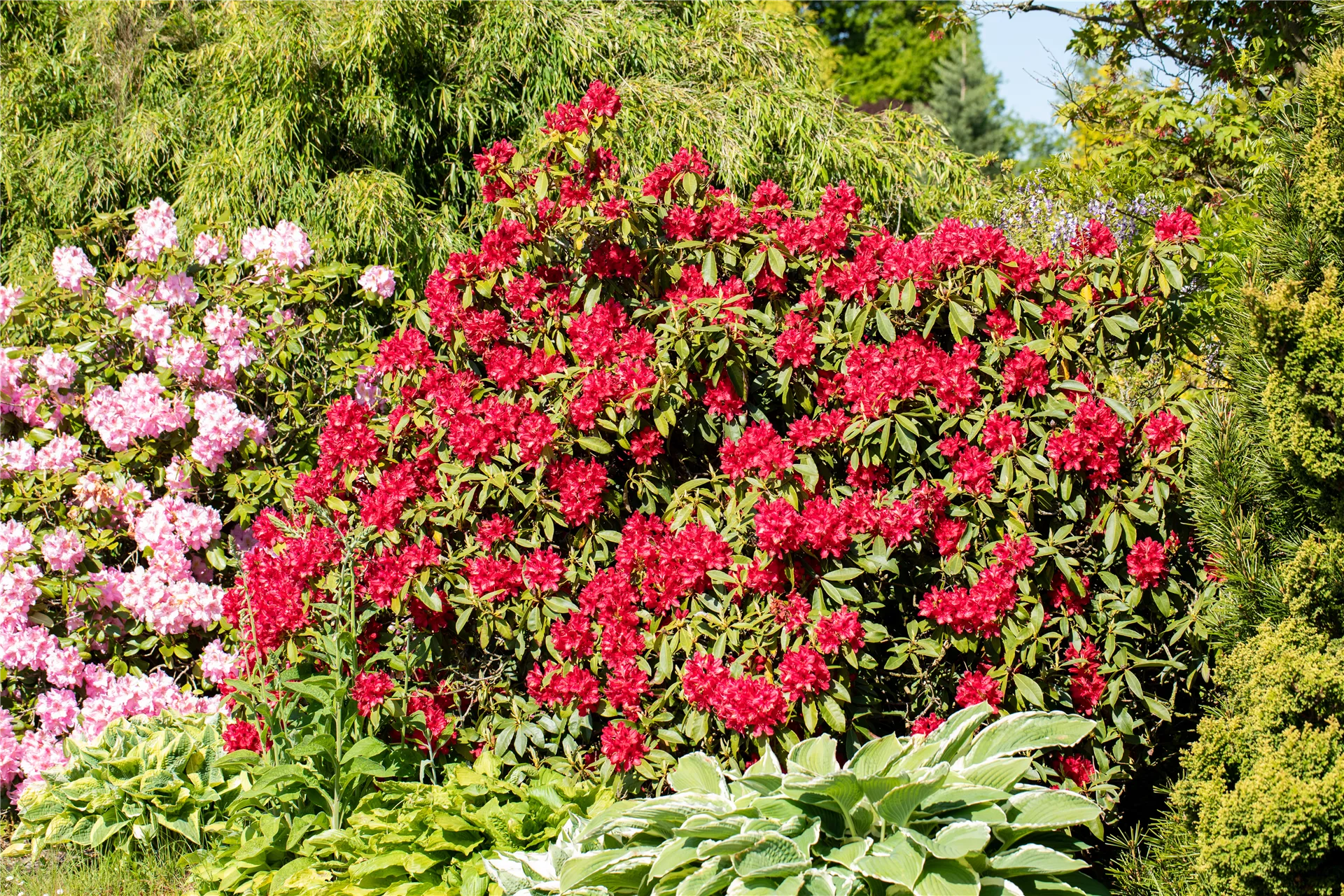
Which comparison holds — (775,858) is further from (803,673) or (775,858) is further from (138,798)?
(138,798)

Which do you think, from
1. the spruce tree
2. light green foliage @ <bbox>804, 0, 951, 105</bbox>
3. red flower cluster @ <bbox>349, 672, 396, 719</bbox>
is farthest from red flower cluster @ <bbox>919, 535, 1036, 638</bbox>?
light green foliage @ <bbox>804, 0, 951, 105</bbox>

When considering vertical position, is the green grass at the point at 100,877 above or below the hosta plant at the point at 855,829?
below

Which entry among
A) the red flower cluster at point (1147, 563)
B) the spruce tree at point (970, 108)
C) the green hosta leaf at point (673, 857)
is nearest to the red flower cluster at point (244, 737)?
the green hosta leaf at point (673, 857)

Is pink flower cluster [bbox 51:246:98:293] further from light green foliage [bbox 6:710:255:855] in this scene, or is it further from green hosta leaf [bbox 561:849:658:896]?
green hosta leaf [bbox 561:849:658:896]

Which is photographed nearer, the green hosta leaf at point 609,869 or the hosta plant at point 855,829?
the hosta plant at point 855,829

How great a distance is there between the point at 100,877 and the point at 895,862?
241cm

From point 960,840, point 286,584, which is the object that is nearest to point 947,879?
point 960,840

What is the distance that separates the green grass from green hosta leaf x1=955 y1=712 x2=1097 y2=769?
→ 227 cm

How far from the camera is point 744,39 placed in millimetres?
5832

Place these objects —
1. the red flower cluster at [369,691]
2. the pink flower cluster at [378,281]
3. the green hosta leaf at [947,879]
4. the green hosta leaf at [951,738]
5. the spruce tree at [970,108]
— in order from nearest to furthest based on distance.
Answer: the green hosta leaf at [947,879], the green hosta leaf at [951,738], the red flower cluster at [369,691], the pink flower cluster at [378,281], the spruce tree at [970,108]

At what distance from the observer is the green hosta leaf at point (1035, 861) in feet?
7.52

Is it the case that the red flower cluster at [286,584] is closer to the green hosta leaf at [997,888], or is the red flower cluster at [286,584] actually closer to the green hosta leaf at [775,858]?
the green hosta leaf at [775,858]

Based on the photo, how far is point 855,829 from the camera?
2396 millimetres

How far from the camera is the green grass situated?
3.21 metres
